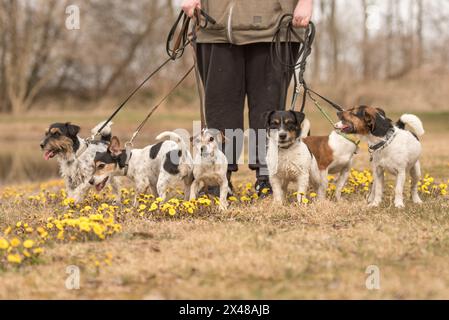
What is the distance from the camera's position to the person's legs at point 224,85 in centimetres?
704

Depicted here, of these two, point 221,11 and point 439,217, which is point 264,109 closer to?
point 221,11

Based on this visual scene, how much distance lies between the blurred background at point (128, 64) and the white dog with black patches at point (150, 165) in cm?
1739

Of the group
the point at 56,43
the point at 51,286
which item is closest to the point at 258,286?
the point at 51,286

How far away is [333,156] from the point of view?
7.22 m

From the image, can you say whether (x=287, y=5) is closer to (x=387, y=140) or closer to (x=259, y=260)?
(x=387, y=140)

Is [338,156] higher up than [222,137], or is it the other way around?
[222,137]

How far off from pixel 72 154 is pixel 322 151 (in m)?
2.77

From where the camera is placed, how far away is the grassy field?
3.91 m

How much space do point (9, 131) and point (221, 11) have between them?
63.4 feet

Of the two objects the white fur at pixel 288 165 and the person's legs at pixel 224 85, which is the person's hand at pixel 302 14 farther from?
the white fur at pixel 288 165

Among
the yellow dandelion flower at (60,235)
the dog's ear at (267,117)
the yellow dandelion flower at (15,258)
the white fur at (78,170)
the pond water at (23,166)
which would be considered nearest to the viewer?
the yellow dandelion flower at (15,258)

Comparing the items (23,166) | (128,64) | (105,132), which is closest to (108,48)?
(128,64)

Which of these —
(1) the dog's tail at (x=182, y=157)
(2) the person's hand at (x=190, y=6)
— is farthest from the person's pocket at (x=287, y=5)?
(1) the dog's tail at (x=182, y=157)

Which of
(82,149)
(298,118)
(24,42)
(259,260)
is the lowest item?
(259,260)
